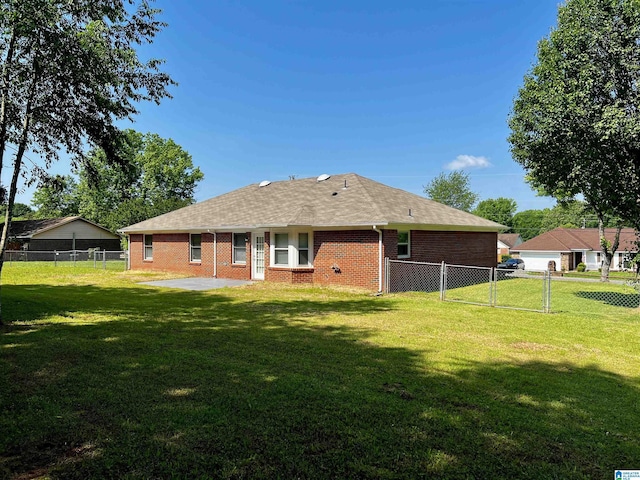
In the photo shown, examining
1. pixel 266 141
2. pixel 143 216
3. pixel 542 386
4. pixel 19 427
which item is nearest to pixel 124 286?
pixel 19 427

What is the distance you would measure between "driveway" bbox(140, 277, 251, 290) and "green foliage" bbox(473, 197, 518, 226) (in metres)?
98.8

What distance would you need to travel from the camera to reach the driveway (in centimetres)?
1640

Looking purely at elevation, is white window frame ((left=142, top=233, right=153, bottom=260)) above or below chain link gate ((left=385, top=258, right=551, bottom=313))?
above

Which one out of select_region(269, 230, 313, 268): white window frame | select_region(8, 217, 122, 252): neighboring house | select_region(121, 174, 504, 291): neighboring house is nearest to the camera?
select_region(121, 174, 504, 291): neighboring house

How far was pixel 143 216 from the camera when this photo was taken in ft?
133

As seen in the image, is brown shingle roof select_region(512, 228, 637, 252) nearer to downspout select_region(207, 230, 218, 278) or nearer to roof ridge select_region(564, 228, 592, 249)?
roof ridge select_region(564, 228, 592, 249)

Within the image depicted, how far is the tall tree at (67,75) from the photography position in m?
7.46

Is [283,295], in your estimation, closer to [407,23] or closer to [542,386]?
[542,386]

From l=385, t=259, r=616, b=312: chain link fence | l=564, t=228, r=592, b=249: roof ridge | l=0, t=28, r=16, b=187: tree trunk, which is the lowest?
l=385, t=259, r=616, b=312: chain link fence

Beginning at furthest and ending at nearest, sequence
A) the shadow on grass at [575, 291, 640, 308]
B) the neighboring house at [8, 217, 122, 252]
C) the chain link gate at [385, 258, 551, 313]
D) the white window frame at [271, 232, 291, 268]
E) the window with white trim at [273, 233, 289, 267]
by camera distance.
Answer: the neighboring house at [8, 217, 122, 252]
the window with white trim at [273, 233, 289, 267]
the white window frame at [271, 232, 291, 268]
the shadow on grass at [575, 291, 640, 308]
the chain link gate at [385, 258, 551, 313]

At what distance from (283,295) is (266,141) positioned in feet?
82.9

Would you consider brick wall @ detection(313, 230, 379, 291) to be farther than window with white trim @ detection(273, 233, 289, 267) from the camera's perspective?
No

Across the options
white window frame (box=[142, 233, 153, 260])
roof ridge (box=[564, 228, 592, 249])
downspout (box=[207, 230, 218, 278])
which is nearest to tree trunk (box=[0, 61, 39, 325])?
downspout (box=[207, 230, 218, 278])

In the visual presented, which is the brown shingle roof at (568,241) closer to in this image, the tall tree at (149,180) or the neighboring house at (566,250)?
the neighboring house at (566,250)
